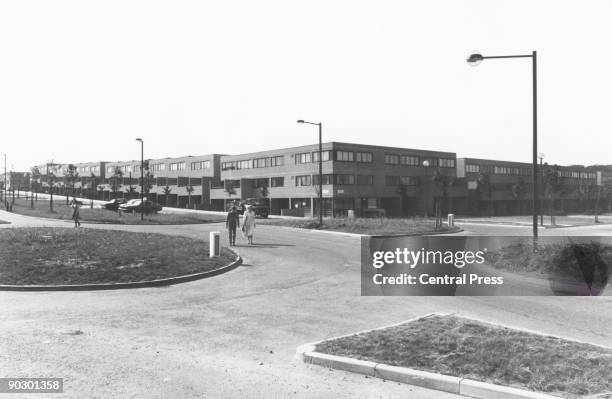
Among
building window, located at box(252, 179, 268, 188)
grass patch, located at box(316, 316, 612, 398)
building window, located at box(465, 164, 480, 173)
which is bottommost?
grass patch, located at box(316, 316, 612, 398)

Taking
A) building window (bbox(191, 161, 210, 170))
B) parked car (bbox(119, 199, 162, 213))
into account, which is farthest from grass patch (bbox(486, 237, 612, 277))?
building window (bbox(191, 161, 210, 170))

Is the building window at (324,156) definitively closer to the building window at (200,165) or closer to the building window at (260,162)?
the building window at (260,162)

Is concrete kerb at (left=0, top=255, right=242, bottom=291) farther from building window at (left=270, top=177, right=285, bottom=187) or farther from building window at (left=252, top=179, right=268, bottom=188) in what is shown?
building window at (left=252, top=179, right=268, bottom=188)

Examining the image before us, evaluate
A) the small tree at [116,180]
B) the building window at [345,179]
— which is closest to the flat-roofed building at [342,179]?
the building window at [345,179]

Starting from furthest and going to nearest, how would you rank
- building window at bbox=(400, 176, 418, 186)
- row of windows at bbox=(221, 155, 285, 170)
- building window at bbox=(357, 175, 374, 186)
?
row of windows at bbox=(221, 155, 285, 170) < building window at bbox=(400, 176, 418, 186) < building window at bbox=(357, 175, 374, 186)

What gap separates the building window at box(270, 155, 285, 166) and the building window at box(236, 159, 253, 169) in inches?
203

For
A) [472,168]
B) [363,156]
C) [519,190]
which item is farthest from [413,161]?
[519,190]

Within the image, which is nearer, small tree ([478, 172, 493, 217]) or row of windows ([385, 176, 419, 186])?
row of windows ([385, 176, 419, 186])

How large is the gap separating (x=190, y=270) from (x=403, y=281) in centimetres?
609

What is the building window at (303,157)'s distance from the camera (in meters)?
58.3

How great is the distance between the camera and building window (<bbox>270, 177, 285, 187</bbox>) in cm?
6288

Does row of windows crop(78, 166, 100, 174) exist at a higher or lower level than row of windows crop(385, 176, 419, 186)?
higher

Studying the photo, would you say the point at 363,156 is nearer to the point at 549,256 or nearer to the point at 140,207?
the point at 140,207

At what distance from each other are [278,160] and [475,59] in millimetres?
50362
